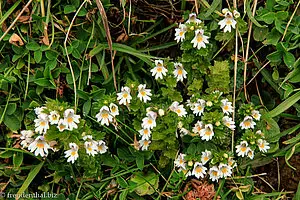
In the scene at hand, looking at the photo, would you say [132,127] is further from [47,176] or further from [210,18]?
[210,18]

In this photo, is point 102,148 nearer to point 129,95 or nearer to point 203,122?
point 129,95

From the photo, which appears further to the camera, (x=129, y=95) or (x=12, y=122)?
(x=12, y=122)

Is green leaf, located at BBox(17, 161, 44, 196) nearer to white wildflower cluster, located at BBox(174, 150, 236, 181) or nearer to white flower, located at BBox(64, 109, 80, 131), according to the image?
white flower, located at BBox(64, 109, 80, 131)

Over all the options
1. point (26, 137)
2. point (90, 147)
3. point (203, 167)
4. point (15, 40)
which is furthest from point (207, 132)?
point (15, 40)

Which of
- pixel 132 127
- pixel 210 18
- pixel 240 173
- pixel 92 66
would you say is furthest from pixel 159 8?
pixel 240 173

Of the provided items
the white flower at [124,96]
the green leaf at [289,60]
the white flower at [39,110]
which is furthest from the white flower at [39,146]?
the green leaf at [289,60]
